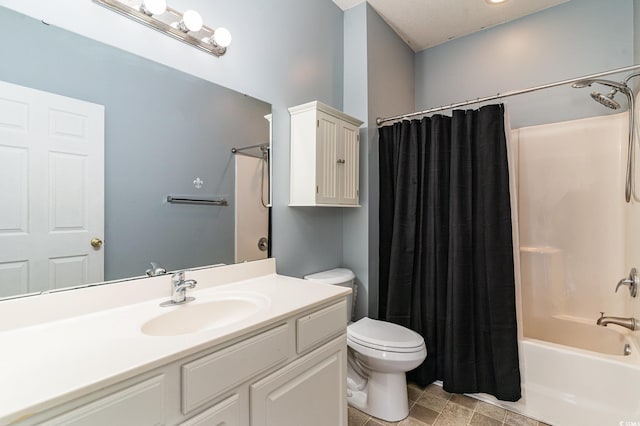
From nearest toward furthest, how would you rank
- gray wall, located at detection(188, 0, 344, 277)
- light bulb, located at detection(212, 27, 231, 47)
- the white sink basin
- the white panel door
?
the white panel door, the white sink basin, light bulb, located at detection(212, 27, 231, 47), gray wall, located at detection(188, 0, 344, 277)

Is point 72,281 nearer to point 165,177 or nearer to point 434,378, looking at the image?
point 165,177

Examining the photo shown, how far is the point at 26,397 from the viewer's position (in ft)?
1.80

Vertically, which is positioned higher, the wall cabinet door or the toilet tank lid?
the wall cabinet door

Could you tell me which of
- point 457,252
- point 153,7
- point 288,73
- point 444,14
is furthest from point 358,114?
point 153,7

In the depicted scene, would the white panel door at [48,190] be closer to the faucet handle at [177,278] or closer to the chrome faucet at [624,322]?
the faucet handle at [177,278]

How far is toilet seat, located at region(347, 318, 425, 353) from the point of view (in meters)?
1.57

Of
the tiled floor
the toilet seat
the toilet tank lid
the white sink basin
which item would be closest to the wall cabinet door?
the toilet tank lid

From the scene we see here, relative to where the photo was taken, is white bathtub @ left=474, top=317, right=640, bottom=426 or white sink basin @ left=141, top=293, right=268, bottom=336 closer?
white sink basin @ left=141, top=293, right=268, bottom=336

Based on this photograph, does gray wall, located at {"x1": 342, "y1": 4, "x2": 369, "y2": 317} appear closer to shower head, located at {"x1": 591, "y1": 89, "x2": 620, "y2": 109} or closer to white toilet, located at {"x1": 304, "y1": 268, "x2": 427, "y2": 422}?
white toilet, located at {"x1": 304, "y1": 268, "x2": 427, "y2": 422}

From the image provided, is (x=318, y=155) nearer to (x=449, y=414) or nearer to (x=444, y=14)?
(x=444, y=14)

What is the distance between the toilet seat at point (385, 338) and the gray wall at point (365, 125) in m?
0.34

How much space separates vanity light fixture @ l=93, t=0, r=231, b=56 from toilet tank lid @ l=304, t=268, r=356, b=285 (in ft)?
4.40

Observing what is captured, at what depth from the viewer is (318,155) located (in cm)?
174

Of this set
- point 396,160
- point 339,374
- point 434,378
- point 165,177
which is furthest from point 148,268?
point 434,378
